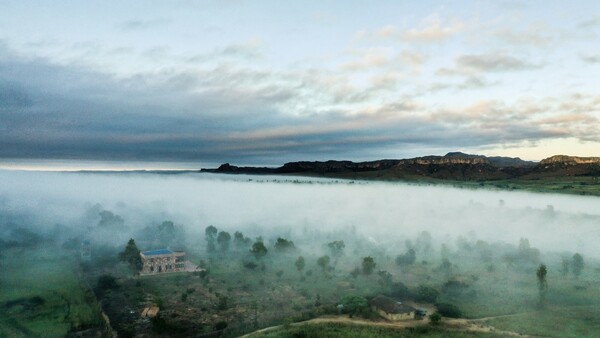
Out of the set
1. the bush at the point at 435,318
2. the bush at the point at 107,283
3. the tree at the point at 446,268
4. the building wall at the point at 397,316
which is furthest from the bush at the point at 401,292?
the bush at the point at 107,283

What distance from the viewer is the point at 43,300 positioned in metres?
79.8

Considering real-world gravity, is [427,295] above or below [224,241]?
below

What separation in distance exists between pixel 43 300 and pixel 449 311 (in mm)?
73730

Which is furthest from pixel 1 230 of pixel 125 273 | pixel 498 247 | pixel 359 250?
pixel 498 247

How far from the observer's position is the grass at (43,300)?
6762 cm

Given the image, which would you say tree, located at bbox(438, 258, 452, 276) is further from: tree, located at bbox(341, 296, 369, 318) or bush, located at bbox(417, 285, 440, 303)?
tree, located at bbox(341, 296, 369, 318)

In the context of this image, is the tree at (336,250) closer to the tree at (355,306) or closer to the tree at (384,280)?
the tree at (384,280)

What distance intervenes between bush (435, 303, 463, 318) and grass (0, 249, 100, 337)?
190ft

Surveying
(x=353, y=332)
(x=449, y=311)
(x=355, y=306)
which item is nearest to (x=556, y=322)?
(x=449, y=311)

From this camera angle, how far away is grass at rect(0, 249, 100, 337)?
67.6m

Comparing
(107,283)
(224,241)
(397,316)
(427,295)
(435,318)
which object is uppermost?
(224,241)

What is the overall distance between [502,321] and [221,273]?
204 feet

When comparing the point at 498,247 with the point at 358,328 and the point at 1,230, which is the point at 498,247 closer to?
the point at 358,328

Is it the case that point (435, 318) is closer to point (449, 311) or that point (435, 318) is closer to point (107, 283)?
point (449, 311)
